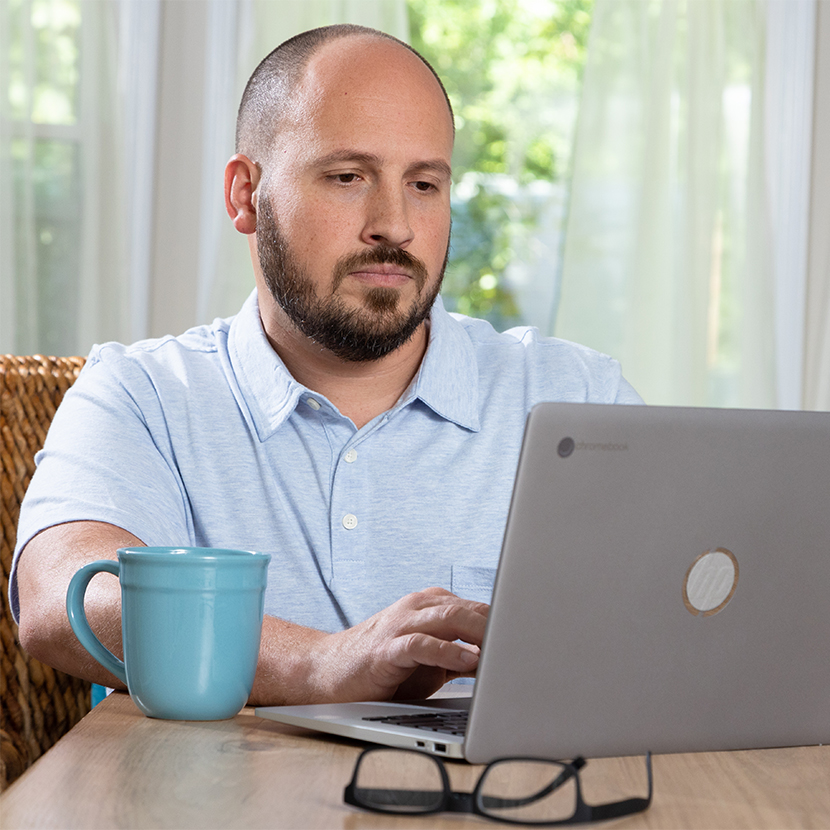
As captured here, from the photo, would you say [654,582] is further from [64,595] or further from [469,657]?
[64,595]

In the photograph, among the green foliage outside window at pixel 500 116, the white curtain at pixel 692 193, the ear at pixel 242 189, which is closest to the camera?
the ear at pixel 242 189

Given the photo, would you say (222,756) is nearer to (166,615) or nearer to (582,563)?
(166,615)

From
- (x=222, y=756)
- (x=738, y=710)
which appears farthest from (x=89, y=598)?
(x=738, y=710)

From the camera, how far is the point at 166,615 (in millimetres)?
742

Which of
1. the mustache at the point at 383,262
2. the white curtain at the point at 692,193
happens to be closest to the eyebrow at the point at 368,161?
the mustache at the point at 383,262

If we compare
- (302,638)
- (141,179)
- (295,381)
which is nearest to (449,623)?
(302,638)

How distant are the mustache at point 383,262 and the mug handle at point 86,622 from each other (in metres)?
0.54

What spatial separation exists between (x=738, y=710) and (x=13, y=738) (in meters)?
0.89

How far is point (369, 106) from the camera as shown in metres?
1.26

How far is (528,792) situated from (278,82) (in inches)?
41.0

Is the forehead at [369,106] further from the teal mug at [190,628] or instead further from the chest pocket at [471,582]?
the teal mug at [190,628]

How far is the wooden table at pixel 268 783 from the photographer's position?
0.55 m

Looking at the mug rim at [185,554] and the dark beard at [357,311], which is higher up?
the dark beard at [357,311]

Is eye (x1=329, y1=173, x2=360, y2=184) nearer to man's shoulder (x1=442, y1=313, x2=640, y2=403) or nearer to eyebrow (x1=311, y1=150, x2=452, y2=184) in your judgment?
eyebrow (x1=311, y1=150, x2=452, y2=184)
